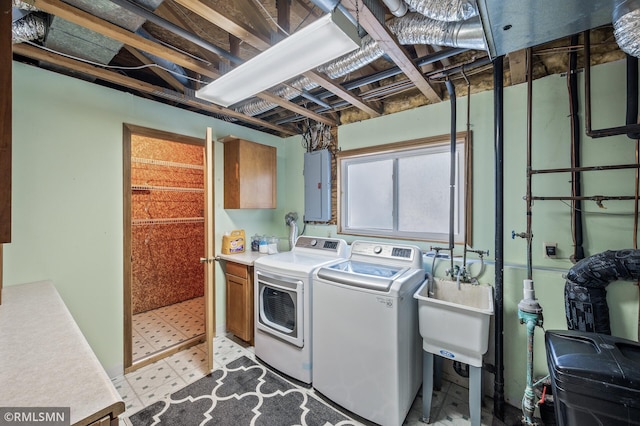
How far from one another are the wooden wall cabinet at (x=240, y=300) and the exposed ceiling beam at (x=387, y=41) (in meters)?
2.27

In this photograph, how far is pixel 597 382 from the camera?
108 cm

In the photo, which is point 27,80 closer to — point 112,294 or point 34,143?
point 34,143

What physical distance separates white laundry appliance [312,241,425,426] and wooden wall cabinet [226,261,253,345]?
3.16ft

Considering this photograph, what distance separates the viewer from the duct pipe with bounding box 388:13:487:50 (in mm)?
1454

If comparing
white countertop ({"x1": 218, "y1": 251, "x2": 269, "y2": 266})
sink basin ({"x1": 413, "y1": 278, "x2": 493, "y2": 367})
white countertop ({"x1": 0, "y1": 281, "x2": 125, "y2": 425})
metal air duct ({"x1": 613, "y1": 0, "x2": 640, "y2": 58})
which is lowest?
sink basin ({"x1": 413, "y1": 278, "x2": 493, "y2": 367})

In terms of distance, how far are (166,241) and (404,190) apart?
3497 millimetres

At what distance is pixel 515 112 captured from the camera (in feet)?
6.73

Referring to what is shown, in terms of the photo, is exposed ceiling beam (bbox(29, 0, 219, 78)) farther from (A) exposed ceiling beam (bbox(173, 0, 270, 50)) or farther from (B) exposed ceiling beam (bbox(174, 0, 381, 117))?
(B) exposed ceiling beam (bbox(174, 0, 381, 117))

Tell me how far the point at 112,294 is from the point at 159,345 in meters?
0.84

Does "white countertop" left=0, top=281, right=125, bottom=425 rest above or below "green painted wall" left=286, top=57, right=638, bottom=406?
below

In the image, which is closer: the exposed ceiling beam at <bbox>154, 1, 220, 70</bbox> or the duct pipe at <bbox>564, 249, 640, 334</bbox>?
the duct pipe at <bbox>564, 249, 640, 334</bbox>

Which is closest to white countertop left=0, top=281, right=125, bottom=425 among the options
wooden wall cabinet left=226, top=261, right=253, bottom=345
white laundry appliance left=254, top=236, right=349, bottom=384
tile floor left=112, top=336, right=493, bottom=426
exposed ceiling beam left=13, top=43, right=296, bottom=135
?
tile floor left=112, top=336, right=493, bottom=426

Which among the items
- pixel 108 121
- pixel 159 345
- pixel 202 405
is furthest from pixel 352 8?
pixel 159 345

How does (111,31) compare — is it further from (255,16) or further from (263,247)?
(263,247)
